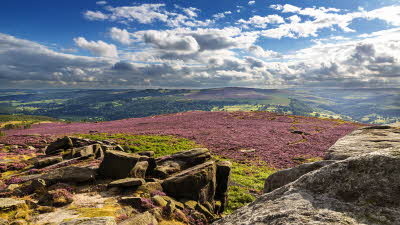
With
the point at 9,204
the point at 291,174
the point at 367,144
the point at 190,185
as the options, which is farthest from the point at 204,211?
the point at 367,144

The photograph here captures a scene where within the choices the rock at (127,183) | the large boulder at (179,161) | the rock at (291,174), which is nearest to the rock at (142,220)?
the rock at (127,183)

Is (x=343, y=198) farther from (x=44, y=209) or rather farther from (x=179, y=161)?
(x=179, y=161)

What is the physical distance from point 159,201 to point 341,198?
1081 cm

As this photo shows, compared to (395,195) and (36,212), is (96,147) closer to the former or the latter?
(36,212)

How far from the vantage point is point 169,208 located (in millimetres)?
13023

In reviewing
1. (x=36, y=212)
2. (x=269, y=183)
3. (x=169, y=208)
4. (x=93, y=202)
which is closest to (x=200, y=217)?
(x=169, y=208)

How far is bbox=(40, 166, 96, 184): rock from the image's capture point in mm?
15852

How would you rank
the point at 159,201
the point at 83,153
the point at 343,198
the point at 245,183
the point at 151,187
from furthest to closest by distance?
the point at 245,183 < the point at 83,153 < the point at 151,187 < the point at 159,201 < the point at 343,198

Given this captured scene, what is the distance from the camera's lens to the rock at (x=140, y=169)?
16.8m

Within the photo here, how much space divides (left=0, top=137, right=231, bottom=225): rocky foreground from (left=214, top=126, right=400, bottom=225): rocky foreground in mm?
7202

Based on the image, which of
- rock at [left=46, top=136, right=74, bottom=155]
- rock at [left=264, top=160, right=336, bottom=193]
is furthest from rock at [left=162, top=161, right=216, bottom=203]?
rock at [left=46, top=136, right=74, bottom=155]

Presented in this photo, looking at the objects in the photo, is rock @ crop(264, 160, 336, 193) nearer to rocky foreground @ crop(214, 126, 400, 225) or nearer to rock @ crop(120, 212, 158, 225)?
rocky foreground @ crop(214, 126, 400, 225)

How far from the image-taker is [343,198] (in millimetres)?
5383

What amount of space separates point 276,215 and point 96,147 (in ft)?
82.3
